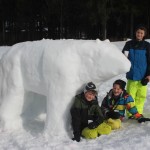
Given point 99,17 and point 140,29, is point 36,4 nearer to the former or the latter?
point 99,17

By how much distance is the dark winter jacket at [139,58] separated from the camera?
17.2 feet

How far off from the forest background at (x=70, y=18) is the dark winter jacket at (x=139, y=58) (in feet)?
40.3

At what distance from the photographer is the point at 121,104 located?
16.5 ft

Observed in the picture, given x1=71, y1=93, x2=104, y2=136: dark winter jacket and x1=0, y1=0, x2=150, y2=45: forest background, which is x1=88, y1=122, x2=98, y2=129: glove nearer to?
x1=71, y1=93, x2=104, y2=136: dark winter jacket

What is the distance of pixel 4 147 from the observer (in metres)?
4.21

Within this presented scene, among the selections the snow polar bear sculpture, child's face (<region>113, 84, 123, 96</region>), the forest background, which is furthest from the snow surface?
the forest background

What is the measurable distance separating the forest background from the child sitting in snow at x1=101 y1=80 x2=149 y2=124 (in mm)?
12696

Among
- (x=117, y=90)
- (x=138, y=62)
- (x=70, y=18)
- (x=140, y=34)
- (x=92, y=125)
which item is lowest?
(x=92, y=125)

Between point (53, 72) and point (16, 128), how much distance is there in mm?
962

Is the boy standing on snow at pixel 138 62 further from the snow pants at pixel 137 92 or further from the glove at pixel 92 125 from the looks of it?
the glove at pixel 92 125

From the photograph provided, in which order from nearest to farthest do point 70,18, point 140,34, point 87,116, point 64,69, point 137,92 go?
point 64,69 → point 87,116 → point 140,34 → point 137,92 → point 70,18

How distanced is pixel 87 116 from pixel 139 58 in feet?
4.12

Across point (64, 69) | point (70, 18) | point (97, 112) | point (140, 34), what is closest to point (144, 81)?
point (140, 34)

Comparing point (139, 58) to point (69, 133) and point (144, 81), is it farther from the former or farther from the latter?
point (69, 133)
